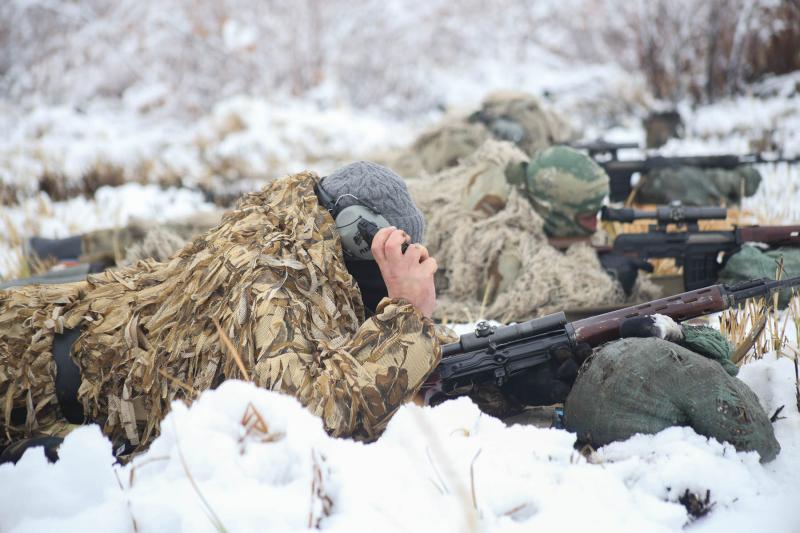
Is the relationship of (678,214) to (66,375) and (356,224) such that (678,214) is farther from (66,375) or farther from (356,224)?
(66,375)

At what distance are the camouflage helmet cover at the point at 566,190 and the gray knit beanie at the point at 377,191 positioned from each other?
2135 mm

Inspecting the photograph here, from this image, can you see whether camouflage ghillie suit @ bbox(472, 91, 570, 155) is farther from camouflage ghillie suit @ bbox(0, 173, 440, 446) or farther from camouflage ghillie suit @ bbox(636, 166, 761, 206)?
camouflage ghillie suit @ bbox(0, 173, 440, 446)

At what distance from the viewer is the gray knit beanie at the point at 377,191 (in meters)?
2.21

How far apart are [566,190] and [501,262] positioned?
1.93 ft

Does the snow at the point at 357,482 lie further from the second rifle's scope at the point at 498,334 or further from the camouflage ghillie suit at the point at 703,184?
the camouflage ghillie suit at the point at 703,184

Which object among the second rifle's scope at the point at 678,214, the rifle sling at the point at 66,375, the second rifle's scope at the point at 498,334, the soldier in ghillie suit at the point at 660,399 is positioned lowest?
the second rifle's scope at the point at 678,214

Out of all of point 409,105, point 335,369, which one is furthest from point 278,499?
point 409,105

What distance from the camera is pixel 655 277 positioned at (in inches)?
177

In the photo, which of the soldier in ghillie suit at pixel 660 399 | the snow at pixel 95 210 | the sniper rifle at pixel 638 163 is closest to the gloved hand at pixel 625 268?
the sniper rifle at pixel 638 163

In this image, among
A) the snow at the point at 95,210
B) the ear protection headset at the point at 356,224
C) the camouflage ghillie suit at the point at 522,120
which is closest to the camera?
the ear protection headset at the point at 356,224

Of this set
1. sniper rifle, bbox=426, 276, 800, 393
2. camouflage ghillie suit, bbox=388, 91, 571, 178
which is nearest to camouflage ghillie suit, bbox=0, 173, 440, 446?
sniper rifle, bbox=426, 276, 800, 393

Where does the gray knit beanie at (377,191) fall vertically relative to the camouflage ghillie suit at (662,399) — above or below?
above

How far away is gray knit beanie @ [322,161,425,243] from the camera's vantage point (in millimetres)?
2205

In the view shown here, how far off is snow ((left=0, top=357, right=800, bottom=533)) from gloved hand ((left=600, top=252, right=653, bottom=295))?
92.7 inches
